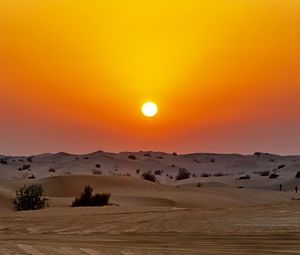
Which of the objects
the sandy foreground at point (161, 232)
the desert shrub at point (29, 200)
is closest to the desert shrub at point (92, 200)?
the desert shrub at point (29, 200)

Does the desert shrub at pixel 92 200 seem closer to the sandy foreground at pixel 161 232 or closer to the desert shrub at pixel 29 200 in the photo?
the desert shrub at pixel 29 200

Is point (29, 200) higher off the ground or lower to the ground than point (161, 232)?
higher

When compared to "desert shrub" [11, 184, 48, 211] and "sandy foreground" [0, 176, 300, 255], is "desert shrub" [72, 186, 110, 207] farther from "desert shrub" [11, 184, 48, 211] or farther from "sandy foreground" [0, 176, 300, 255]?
"sandy foreground" [0, 176, 300, 255]

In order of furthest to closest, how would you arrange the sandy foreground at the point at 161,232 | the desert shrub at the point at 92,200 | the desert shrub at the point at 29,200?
1. the desert shrub at the point at 92,200
2. the desert shrub at the point at 29,200
3. the sandy foreground at the point at 161,232

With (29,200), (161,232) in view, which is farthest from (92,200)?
(161,232)

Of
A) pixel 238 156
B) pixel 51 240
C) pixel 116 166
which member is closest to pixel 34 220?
pixel 51 240

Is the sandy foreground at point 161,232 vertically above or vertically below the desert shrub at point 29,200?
below

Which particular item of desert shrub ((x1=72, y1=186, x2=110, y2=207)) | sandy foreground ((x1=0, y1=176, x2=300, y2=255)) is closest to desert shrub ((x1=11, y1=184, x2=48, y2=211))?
desert shrub ((x1=72, y1=186, x2=110, y2=207))

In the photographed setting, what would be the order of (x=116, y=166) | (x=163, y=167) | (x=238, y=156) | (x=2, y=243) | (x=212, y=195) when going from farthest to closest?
(x=238, y=156) < (x=163, y=167) < (x=116, y=166) < (x=212, y=195) < (x=2, y=243)

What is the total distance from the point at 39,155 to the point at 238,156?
39168mm

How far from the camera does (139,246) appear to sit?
29.4 feet

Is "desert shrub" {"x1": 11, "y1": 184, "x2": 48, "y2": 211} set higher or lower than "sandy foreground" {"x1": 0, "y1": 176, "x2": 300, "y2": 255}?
higher

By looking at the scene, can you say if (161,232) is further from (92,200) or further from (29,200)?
(92,200)

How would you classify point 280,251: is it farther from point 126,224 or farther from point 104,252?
point 126,224
